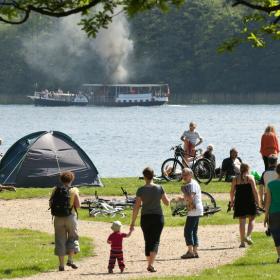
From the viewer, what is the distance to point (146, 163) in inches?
1966

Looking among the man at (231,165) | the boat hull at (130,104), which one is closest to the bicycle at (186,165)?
the man at (231,165)

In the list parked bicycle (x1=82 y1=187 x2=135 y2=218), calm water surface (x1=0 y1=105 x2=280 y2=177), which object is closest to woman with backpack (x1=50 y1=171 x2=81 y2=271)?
parked bicycle (x1=82 y1=187 x2=135 y2=218)

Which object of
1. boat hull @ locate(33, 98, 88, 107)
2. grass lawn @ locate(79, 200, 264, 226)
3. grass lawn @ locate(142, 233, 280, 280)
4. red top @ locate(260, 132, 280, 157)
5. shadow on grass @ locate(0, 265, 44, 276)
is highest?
boat hull @ locate(33, 98, 88, 107)

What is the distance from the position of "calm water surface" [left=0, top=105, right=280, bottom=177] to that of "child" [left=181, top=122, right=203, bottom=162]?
40.9 ft

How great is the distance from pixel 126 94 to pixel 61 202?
393 feet

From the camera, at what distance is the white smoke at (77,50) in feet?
466

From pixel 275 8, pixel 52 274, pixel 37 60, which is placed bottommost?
pixel 52 274

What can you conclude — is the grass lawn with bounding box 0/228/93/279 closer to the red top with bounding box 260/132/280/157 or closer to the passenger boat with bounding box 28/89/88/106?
the red top with bounding box 260/132/280/157

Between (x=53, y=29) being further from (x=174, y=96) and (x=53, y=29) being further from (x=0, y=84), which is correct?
(x=174, y=96)

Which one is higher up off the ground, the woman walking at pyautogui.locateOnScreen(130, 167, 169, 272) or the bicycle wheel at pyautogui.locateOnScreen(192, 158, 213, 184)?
the bicycle wheel at pyautogui.locateOnScreen(192, 158, 213, 184)

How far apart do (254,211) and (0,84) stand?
5062 inches

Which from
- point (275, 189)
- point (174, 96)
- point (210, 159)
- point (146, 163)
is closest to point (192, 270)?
point (275, 189)

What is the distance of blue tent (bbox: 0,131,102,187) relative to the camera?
2814 centimetres

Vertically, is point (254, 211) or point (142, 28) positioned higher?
point (142, 28)
